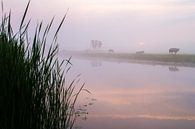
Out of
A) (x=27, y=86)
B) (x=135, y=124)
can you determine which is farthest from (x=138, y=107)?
(x=27, y=86)

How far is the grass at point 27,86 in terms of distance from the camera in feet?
15.5

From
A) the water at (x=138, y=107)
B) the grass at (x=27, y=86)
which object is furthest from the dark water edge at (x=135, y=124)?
the grass at (x=27, y=86)

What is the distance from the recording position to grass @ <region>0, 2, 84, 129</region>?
4734 mm

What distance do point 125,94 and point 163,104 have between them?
356 cm

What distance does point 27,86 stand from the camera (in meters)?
4.81

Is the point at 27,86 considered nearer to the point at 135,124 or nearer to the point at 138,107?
the point at 135,124

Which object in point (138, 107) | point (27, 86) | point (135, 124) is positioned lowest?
point (135, 124)

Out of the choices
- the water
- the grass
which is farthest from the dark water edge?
the grass

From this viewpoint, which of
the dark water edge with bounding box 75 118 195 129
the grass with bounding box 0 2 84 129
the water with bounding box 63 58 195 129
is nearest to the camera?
the grass with bounding box 0 2 84 129

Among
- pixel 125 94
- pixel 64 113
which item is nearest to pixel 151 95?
pixel 125 94

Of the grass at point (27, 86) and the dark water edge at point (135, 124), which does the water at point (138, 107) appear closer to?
the dark water edge at point (135, 124)

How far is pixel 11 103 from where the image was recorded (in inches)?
186

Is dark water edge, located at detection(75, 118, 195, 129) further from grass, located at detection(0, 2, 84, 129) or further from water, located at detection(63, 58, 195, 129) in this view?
grass, located at detection(0, 2, 84, 129)

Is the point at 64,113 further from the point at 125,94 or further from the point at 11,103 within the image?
the point at 125,94
